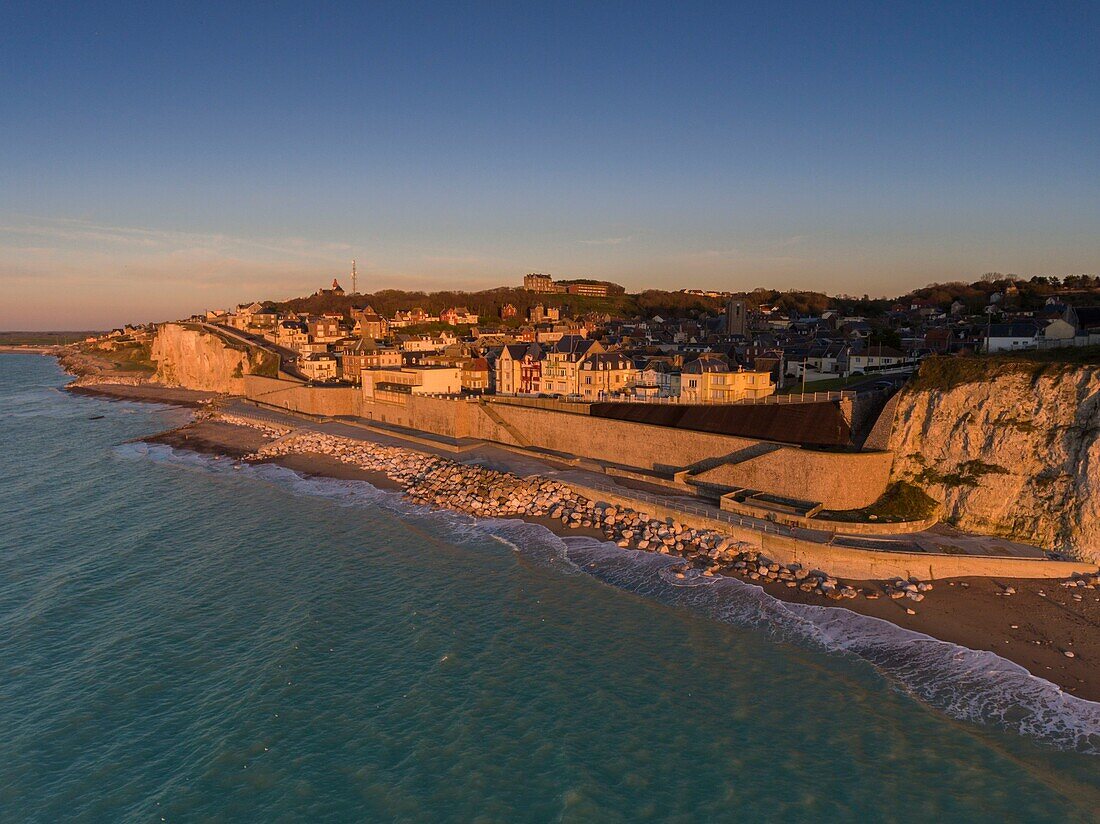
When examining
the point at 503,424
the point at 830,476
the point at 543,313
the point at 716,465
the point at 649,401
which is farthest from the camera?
the point at 543,313

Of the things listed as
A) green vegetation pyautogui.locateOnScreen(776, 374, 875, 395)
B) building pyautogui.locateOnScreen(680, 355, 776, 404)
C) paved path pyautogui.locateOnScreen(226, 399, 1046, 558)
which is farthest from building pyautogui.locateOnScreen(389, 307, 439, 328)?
green vegetation pyautogui.locateOnScreen(776, 374, 875, 395)

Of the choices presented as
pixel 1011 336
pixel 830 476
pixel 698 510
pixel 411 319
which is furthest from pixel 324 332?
pixel 1011 336

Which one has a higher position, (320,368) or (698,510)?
(320,368)

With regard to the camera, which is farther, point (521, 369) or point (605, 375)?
point (521, 369)

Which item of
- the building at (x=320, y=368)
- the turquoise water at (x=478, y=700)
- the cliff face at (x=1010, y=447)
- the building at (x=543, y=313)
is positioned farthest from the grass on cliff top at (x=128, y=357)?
the cliff face at (x=1010, y=447)

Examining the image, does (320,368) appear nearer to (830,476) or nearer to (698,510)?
(698,510)

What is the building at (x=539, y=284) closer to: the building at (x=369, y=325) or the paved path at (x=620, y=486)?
the building at (x=369, y=325)

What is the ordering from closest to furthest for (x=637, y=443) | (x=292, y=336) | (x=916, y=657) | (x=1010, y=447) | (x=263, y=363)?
(x=916, y=657) → (x=1010, y=447) → (x=637, y=443) → (x=263, y=363) → (x=292, y=336)
